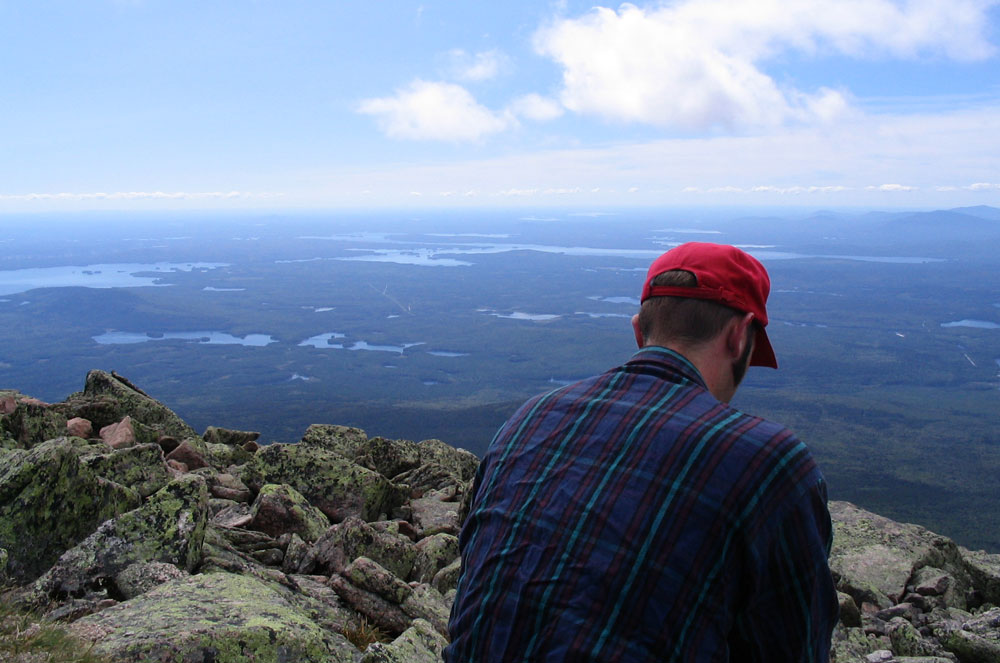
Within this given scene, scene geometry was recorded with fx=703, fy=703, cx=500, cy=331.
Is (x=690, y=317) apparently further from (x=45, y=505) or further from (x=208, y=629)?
(x=45, y=505)

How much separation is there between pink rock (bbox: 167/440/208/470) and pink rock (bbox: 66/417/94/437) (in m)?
2.11

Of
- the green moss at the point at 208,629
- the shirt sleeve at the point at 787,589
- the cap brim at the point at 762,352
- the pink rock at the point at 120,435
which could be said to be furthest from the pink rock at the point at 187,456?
the shirt sleeve at the point at 787,589

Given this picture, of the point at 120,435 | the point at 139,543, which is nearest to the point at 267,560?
the point at 139,543

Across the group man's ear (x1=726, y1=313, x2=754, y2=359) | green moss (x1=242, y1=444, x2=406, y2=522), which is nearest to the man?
man's ear (x1=726, y1=313, x2=754, y2=359)

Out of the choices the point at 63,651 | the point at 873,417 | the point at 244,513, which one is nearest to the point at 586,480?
the point at 63,651

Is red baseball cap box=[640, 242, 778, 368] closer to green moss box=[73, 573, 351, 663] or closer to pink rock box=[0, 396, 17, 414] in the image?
green moss box=[73, 573, 351, 663]

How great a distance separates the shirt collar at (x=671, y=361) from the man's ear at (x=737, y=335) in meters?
0.25

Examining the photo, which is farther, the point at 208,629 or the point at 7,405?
the point at 7,405

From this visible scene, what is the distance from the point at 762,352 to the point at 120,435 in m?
14.0

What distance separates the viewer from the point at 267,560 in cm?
934

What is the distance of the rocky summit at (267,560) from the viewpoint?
569 centimetres

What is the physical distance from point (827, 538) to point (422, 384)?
162 metres

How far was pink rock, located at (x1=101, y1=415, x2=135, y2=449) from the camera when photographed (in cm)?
1392

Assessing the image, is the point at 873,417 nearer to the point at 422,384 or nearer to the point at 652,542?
the point at 422,384
